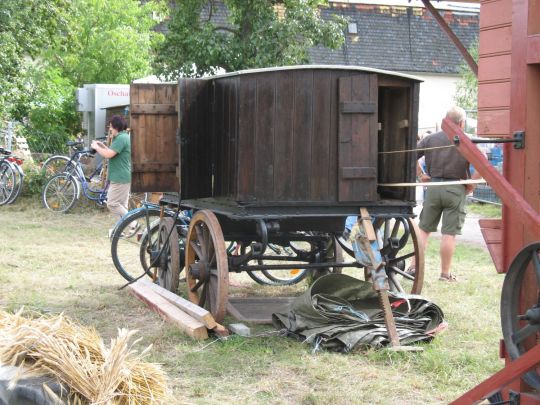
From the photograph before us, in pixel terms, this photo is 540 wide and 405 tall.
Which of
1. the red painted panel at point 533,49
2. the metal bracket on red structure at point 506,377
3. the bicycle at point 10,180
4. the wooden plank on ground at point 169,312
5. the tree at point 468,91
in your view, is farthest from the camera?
the tree at point 468,91

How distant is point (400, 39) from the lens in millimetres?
35625

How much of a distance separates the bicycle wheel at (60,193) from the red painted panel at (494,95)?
12.5 m

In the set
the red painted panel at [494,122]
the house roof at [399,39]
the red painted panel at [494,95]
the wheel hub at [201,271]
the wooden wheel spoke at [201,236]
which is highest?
the house roof at [399,39]

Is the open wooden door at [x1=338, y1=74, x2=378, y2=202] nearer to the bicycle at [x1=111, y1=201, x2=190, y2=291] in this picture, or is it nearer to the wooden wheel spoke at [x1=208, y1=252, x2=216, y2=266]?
the wooden wheel spoke at [x1=208, y1=252, x2=216, y2=266]

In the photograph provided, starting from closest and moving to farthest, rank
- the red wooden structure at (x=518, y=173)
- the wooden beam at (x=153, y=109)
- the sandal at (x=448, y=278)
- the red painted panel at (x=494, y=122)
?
1. the red wooden structure at (x=518, y=173)
2. the red painted panel at (x=494, y=122)
3. the wooden beam at (x=153, y=109)
4. the sandal at (x=448, y=278)

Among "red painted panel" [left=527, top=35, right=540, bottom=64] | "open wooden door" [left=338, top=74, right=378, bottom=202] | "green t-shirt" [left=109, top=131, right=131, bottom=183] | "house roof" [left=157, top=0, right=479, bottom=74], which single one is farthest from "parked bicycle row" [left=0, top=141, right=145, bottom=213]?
"house roof" [left=157, top=0, right=479, bottom=74]

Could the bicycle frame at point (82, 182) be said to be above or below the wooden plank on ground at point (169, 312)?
above

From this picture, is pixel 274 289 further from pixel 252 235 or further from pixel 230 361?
pixel 230 361

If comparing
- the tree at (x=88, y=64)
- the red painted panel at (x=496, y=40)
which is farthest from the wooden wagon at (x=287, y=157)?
the tree at (x=88, y=64)

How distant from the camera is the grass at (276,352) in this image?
532 centimetres

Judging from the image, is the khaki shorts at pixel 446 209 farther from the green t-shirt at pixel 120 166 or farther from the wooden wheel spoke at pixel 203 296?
the green t-shirt at pixel 120 166

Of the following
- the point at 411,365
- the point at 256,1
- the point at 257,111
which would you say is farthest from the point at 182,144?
the point at 256,1

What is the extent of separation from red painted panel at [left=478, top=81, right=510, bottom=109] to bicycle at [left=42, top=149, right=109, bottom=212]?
12221 millimetres

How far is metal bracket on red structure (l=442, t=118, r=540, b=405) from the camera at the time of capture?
2812 millimetres
